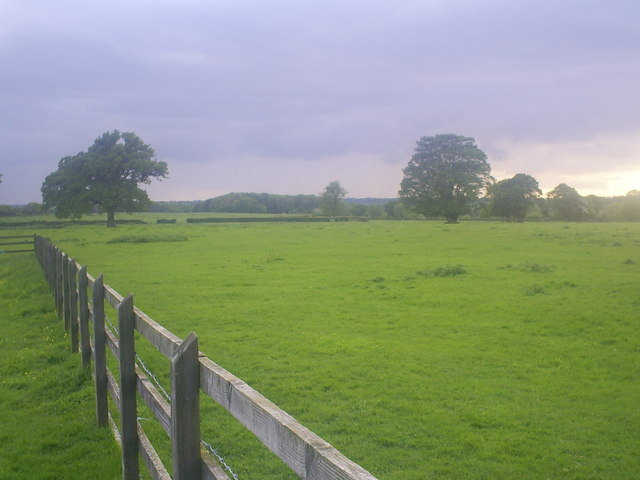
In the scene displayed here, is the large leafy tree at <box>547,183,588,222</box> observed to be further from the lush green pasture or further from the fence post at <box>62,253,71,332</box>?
the fence post at <box>62,253,71,332</box>

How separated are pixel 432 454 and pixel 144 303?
38.1 ft

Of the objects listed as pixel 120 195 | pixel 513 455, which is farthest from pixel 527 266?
pixel 120 195

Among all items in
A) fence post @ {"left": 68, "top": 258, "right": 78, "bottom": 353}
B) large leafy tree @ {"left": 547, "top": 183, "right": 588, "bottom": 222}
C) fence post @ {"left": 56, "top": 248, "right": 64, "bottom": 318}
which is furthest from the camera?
large leafy tree @ {"left": 547, "top": 183, "right": 588, "bottom": 222}

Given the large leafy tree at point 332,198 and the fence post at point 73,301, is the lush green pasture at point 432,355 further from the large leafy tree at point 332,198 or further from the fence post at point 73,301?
the large leafy tree at point 332,198

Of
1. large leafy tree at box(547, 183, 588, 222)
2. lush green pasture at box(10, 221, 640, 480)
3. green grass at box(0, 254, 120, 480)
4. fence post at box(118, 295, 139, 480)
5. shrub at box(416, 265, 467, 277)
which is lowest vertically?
green grass at box(0, 254, 120, 480)

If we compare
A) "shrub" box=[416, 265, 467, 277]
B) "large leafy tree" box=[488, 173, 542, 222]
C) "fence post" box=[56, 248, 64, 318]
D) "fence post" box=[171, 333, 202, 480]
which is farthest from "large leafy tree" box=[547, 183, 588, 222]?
"fence post" box=[171, 333, 202, 480]

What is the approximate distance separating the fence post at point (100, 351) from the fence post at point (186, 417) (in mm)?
3658

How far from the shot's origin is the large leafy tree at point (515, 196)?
3145 inches

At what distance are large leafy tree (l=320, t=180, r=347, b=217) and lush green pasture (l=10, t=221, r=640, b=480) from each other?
10750cm

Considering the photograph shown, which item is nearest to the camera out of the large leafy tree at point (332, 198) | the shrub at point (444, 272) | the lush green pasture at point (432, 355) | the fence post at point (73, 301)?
the lush green pasture at point (432, 355)

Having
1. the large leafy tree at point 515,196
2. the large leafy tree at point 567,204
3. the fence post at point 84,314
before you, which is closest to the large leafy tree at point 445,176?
the large leafy tree at point 515,196

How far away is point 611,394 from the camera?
8070 millimetres

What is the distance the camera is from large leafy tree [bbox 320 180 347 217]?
131m

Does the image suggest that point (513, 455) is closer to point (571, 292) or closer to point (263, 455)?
point (263, 455)
